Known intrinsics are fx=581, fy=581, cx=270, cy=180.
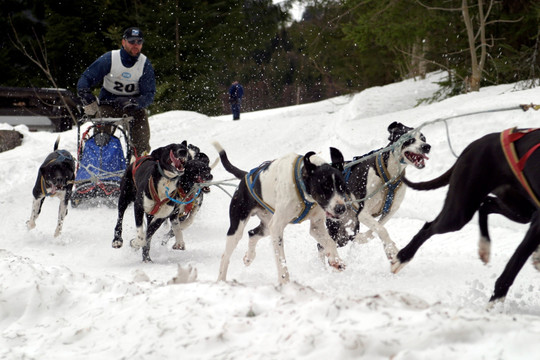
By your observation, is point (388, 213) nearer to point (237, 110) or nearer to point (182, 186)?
point (182, 186)

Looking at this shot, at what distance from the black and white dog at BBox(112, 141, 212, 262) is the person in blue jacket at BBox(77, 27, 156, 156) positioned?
1.43 metres

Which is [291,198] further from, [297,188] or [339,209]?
[339,209]

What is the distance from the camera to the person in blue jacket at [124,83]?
7.06 metres

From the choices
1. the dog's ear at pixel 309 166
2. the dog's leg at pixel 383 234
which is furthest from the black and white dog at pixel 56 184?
the dog's ear at pixel 309 166

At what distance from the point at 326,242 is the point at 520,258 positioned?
162cm

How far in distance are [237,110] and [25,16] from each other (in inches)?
382

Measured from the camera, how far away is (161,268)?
17.7ft

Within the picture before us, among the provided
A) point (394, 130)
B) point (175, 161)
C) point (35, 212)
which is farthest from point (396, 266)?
point (35, 212)

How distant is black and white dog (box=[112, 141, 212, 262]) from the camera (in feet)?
18.5

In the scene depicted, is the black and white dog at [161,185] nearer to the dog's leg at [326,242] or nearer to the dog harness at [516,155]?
the dog's leg at [326,242]

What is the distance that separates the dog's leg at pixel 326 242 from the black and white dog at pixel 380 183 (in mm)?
522

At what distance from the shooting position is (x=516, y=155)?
10.1ft

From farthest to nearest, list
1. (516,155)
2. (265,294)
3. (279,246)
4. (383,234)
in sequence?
(383,234) → (279,246) → (516,155) → (265,294)

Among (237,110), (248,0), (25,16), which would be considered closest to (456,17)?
(237,110)
